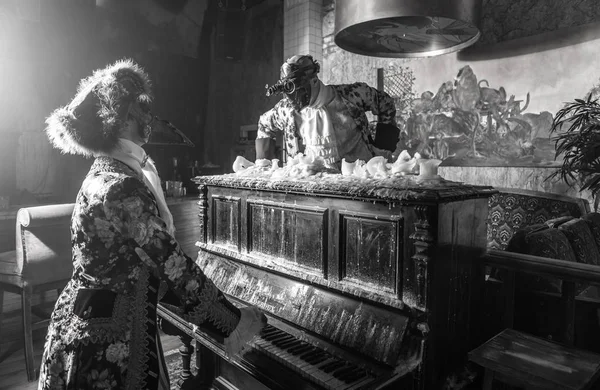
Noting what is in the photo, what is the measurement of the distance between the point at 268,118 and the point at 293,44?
452 centimetres

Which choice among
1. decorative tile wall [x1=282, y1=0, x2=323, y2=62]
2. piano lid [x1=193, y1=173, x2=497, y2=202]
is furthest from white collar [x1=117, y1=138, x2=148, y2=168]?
decorative tile wall [x1=282, y1=0, x2=323, y2=62]

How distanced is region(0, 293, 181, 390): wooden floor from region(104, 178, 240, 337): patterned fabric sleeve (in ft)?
8.33

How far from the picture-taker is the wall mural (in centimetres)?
452

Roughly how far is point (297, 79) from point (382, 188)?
3.99 feet

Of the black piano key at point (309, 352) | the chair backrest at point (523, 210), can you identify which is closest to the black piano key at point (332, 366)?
the black piano key at point (309, 352)

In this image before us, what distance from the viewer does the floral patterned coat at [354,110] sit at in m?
3.10

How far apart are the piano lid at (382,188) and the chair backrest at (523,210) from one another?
8.77 ft

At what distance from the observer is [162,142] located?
7.28 metres

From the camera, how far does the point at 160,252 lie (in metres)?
1.65

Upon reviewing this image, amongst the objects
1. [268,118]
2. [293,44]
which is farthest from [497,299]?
[293,44]

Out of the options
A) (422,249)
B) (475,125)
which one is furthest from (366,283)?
(475,125)

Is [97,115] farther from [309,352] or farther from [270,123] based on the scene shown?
[270,123]

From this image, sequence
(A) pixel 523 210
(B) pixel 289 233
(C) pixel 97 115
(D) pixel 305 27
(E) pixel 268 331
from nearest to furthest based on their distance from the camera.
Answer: (C) pixel 97 115 < (E) pixel 268 331 < (B) pixel 289 233 < (A) pixel 523 210 < (D) pixel 305 27

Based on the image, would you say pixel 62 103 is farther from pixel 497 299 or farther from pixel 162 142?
pixel 497 299
